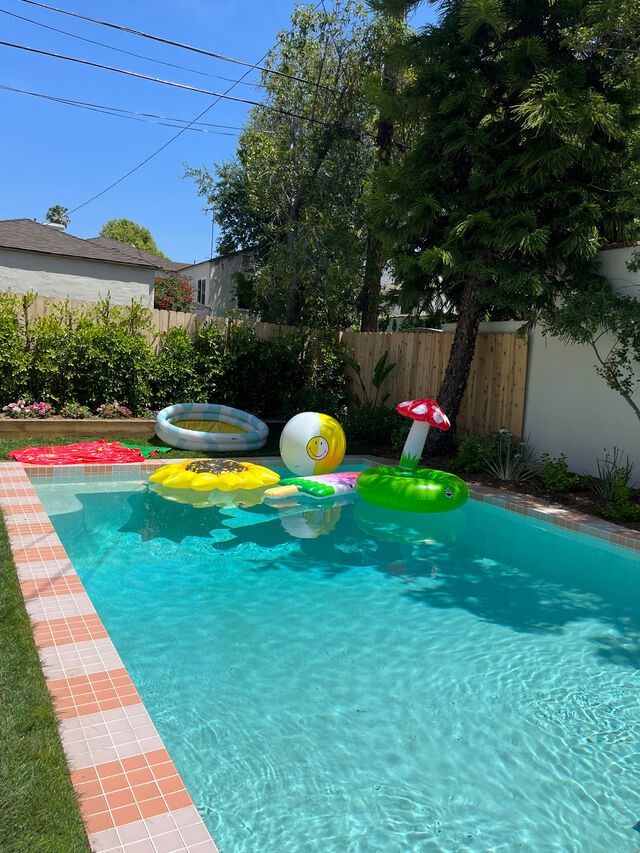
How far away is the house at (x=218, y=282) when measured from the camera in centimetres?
3156

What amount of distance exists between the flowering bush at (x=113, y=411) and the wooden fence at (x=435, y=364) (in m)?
1.90

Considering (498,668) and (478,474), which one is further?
(478,474)

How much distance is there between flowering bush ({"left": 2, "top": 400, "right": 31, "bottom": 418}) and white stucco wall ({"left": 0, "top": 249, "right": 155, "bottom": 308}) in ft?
29.2

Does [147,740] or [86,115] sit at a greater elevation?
[86,115]

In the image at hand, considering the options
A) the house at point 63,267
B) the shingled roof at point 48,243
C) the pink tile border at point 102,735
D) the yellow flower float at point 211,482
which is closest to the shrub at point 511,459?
the yellow flower float at point 211,482

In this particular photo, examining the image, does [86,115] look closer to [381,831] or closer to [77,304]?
[77,304]

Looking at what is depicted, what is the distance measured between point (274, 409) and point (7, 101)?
1115cm

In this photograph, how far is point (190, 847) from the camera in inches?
88.1

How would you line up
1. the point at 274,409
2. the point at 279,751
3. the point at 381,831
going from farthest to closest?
1. the point at 274,409
2. the point at 279,751
3. the point at 381,831

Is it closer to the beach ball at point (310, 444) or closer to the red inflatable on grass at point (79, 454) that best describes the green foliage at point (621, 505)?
the beach ball at point (310, 444)

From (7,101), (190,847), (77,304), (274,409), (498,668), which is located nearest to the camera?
(190,847)

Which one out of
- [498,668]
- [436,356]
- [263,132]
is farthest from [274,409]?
[498,668]

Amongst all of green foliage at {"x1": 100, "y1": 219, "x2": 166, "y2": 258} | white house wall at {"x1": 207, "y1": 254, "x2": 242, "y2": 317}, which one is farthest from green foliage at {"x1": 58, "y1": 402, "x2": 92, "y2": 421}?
green foliage at {"x1": 100, "y1": 219, "x2": 166, "y2": 258}

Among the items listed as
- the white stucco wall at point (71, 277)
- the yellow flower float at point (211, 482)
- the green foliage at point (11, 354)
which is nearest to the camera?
the yellow flower float at point (211, 482)
